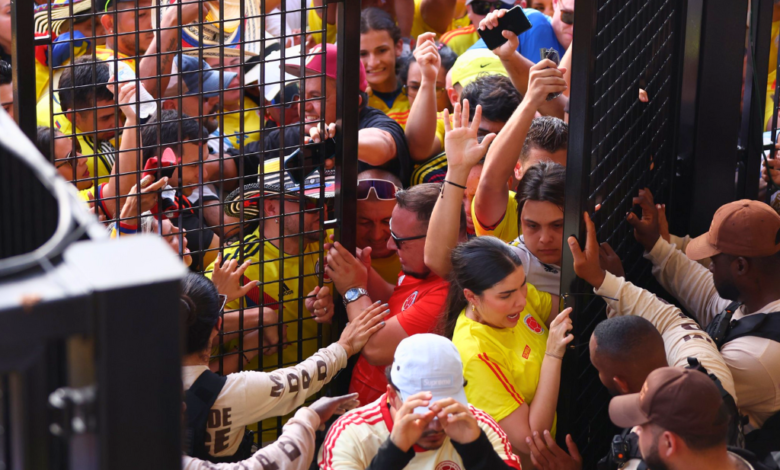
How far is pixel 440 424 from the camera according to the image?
7.17 feet

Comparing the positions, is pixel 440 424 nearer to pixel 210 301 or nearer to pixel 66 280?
pixel 210 301

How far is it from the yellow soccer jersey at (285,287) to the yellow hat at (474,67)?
1542mm

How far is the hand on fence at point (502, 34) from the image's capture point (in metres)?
3.61

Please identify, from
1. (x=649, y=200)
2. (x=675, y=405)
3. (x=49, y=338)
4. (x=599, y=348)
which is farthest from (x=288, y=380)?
(x=49, y=338)

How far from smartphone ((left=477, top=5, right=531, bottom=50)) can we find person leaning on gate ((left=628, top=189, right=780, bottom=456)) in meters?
1.19

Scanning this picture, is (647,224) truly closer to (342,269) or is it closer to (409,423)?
(342,269)

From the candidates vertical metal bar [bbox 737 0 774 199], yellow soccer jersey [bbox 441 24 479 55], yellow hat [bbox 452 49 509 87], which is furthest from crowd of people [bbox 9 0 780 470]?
yellow soccer jersey [bbox 441 24 479 55]

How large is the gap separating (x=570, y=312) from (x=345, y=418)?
0.91 m

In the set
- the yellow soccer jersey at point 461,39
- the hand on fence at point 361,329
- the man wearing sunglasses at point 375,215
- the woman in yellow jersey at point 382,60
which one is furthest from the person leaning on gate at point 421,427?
the yellow soccer jersey at point 461,39

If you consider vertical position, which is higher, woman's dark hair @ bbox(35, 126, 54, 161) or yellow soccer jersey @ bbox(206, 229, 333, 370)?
woman's dark hair @ bbox(35, 126, 54, 161)

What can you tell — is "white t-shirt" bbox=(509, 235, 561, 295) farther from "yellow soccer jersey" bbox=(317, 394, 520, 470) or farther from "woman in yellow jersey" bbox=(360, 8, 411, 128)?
"woman in yellow jersey" bbox=(360, 8, 411, 128)

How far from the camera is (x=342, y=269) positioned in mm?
3045

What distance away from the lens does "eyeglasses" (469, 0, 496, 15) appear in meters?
5.45

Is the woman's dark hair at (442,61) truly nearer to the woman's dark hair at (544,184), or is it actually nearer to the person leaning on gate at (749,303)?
the woman's dark hair at (544,184)
